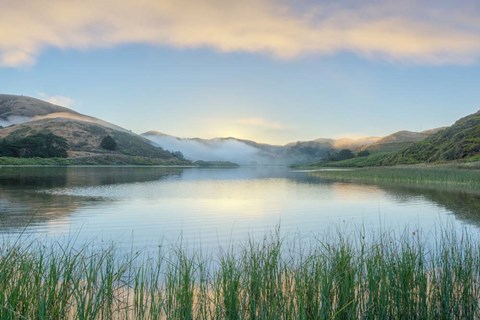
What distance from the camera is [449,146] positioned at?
119438 millimetres

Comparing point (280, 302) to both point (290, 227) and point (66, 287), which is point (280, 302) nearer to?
point (66, 287)

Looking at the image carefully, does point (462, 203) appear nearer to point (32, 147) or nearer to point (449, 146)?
point (449, 146)

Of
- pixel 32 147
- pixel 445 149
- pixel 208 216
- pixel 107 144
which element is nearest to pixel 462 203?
pixel 208 216

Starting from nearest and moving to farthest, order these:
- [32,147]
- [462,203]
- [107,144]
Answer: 1. [462,203]
2. [32,147]
3. [107,144]

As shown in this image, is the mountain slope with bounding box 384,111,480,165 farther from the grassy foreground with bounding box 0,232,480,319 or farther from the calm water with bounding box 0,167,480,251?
the grassy foreground with bounding box 0,232,480,319

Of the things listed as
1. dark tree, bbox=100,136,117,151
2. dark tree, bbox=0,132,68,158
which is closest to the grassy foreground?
dark tree, bbox=0,132,68,158

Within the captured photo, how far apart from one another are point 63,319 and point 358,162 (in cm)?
16489

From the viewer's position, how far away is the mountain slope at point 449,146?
10612 centimetres

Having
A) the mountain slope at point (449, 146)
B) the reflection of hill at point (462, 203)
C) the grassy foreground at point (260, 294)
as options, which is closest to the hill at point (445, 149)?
the mountain slope at point (449, 146)

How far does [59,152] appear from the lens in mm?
142625

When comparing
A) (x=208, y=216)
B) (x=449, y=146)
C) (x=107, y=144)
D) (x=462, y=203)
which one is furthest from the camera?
(x=107, y=144)

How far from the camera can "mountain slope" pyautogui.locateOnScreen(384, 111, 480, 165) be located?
348 feet

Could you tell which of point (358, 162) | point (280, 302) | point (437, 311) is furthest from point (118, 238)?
point (358, 162)

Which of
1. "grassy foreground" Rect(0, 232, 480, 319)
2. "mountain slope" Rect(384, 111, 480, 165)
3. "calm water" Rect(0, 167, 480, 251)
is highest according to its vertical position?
"mountain slope" Rect(384, 111, 480, 165)
